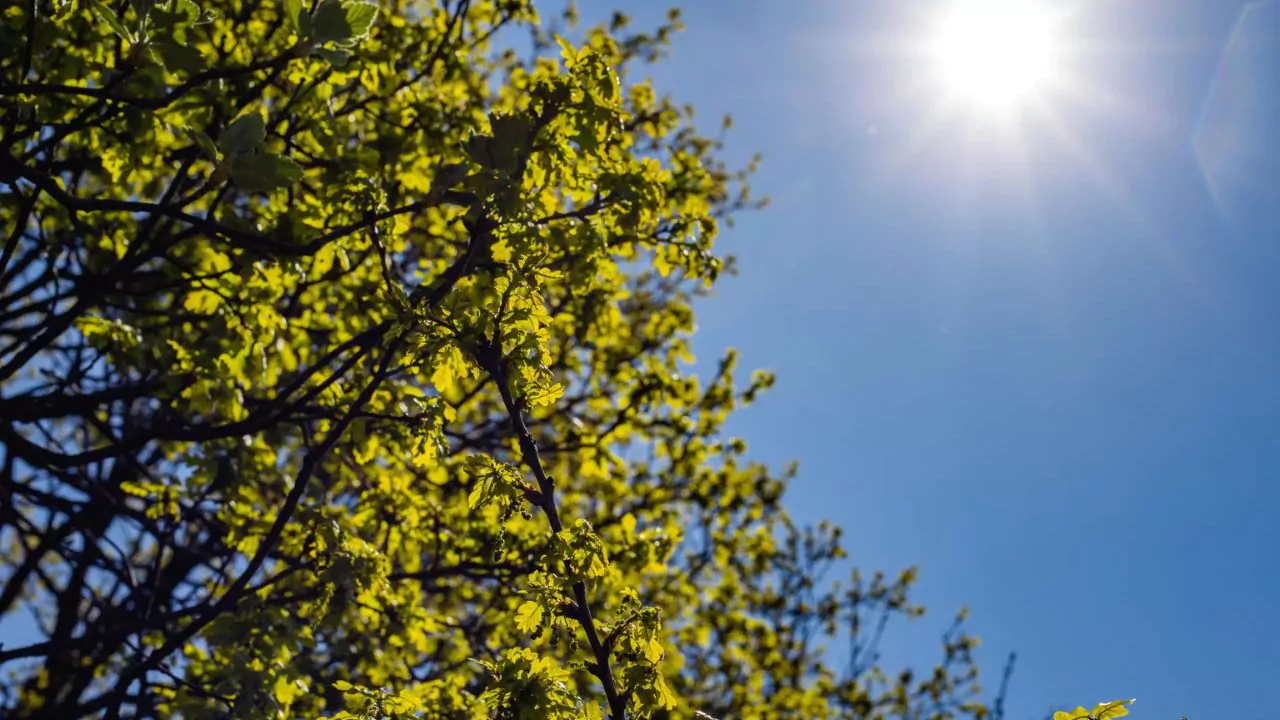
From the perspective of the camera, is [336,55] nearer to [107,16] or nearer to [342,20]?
[342,20]

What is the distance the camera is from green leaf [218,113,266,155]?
10.0ft

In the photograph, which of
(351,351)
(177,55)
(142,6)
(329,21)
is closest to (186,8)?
(177,55)

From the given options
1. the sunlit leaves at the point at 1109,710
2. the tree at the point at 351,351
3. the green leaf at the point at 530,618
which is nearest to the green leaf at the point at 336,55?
the tree at the point at 351,351

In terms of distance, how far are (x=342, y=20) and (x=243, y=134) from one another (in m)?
0.51

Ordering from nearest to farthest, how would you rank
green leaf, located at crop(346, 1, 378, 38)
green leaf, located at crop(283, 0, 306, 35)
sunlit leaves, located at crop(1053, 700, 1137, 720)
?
1. sunlit leaves, located at crop(1053, 700, 1137, 720)
2. green leaf, located at crop(283, 0, 306, 35)
3. green leaf, located at crop(346, 1, 378, 38)

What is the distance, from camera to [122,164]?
4754mm

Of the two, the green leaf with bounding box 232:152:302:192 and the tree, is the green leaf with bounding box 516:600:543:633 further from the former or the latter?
the green leaf with bounding box 232:152:302:192

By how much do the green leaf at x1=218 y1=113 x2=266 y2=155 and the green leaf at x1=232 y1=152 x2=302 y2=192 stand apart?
2.8 inches

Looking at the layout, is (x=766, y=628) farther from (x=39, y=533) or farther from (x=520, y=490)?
(x=520, y=490)

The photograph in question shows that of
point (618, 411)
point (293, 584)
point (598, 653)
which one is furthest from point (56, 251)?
point (598, 653)

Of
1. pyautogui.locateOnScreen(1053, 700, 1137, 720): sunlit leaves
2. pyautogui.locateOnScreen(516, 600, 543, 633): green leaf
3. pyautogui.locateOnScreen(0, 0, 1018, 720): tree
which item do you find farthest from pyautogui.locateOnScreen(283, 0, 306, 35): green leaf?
pyautogui.locateOnScreen(1053, 700, 1137, 720): sunlit leaves

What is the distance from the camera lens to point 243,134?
10.0 feet

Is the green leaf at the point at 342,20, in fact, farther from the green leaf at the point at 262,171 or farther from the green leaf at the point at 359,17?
the green leaf at the point at 262,171

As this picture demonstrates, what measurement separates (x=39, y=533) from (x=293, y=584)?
1529 mm
